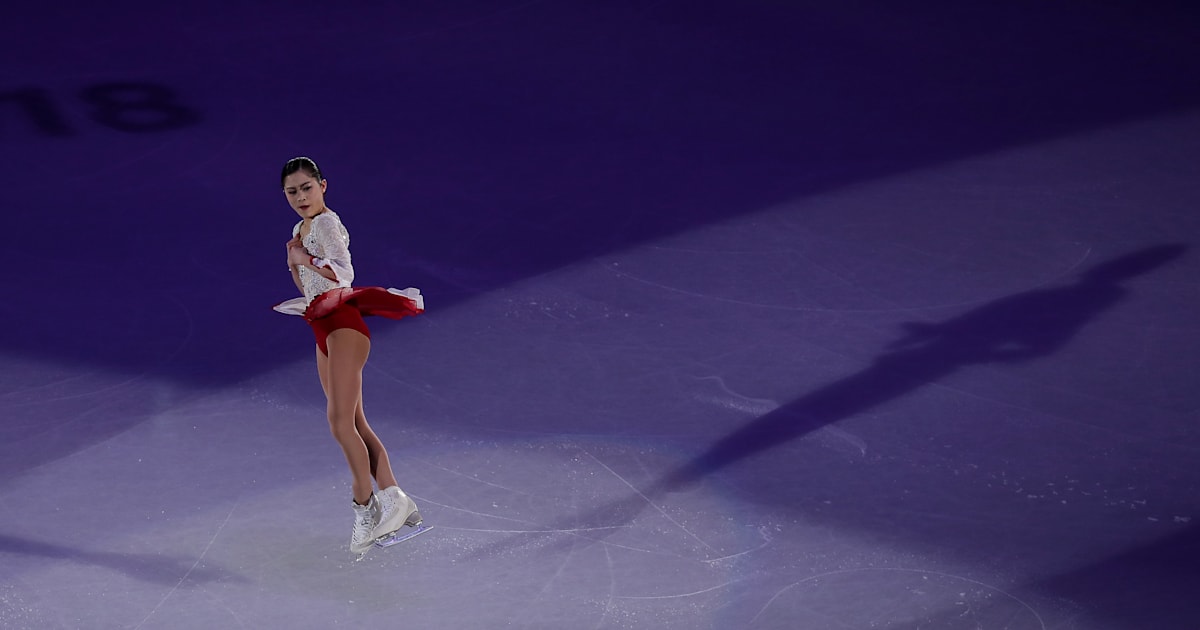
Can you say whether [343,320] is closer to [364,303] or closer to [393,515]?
[364,303]

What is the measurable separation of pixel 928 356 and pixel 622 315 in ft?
5.00

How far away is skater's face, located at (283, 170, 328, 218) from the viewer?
539cm

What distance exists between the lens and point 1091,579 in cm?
540

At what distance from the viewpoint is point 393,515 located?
565 cm

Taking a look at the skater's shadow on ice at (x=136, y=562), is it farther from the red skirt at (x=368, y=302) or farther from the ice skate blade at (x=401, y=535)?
the red skirt at (x=368, y=302)

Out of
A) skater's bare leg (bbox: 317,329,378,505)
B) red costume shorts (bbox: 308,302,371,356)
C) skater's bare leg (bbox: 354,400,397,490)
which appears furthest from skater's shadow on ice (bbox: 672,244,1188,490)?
red costume shorts (bbox: 308,302,371,356)

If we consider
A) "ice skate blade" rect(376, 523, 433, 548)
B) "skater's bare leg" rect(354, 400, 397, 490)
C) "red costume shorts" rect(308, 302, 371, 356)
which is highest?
"red costume shorts" rect(308, 302, 371, 356)

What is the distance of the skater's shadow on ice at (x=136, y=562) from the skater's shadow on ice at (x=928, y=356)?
105 cm

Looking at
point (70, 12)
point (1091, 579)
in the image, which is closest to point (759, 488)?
point (1091, 579)

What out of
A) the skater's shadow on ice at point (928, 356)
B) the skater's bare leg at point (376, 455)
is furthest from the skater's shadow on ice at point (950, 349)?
the skater's bare leg at point (376, 455)

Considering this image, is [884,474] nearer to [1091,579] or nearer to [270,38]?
[1091,579]

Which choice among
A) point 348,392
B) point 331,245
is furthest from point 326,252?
point 348,392

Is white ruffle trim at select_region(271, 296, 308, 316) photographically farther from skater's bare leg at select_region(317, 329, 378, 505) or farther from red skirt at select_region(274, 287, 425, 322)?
skater's bare leg at select_region(317, 329, 378, 505)

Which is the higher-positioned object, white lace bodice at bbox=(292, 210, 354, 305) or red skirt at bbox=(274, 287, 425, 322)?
white lace bodice at bbox=(292, 210, 354, 305)
